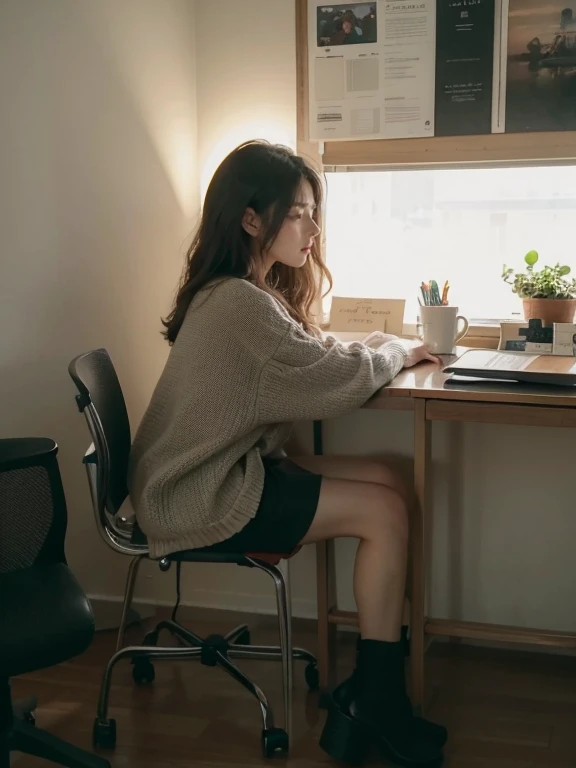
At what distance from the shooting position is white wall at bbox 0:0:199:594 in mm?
2053

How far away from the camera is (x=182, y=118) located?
243 cm

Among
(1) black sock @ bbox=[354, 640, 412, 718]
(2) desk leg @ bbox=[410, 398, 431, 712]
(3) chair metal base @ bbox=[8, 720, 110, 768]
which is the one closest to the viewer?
(3) chair metal base @ bbox=[8, 720, 110, 768]

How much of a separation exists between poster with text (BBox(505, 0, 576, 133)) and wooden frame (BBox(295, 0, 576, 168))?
0.04 metres

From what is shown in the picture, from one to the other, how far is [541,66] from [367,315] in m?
0.75

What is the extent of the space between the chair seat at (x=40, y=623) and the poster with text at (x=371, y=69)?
1379 millimetres

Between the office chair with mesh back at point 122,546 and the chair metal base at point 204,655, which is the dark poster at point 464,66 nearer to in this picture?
the office chair with mesh back at point 122,546

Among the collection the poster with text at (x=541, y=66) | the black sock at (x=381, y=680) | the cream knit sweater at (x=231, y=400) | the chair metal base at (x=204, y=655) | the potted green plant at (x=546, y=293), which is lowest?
the chair metal base at (x=204, y=655)

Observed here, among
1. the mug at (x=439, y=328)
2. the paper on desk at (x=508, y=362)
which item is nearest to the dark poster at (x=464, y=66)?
the mug at (x=439, y=328)

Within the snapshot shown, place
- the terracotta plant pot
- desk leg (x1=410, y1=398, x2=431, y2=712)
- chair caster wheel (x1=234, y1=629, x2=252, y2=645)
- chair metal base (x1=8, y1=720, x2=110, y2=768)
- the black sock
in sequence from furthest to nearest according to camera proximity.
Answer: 1. chair caster wheel (x1=234, y1=629, x2=252, y2=645)
2. the terracotta plant pot
3. desk leg (x1=410, y1=398, x2=431, y2=712)
4. the black sock
5. chair metal base (x1=8, y1=720, x2=110, y2=768)

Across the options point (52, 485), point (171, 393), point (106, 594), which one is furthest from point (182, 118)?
point (106, 594)

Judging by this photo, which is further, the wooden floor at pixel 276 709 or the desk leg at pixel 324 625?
the desk leg at pixel 324 625

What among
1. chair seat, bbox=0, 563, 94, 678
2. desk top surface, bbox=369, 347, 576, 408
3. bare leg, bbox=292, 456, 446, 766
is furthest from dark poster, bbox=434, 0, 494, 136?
chair seat, bbox=0, 563, 94, 678

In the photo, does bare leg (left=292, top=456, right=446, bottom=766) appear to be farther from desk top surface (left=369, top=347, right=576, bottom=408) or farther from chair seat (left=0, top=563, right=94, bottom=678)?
chair seat (left=0, top=563, right=94, bottom=678)

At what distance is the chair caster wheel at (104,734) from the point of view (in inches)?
74.5
